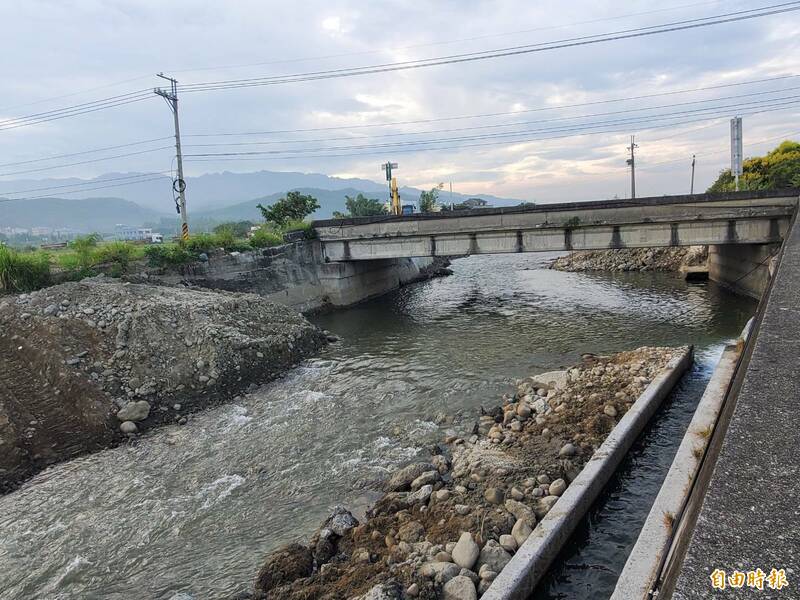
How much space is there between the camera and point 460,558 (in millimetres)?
5488

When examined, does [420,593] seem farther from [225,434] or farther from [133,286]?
[133,286]

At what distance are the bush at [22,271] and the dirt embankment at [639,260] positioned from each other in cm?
2726

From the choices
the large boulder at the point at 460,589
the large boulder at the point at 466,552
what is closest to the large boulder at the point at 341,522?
the large boulder at the point at 466,552

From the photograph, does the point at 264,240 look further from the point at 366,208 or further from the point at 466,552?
the point at 366,208

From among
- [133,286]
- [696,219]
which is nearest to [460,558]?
[133,286]

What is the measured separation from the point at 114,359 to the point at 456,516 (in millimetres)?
10619

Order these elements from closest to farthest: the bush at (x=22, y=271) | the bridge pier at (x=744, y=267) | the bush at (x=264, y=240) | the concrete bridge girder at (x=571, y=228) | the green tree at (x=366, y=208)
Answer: the bush at (x=22, y=271) → the concrete bridge girder at (x=571, y=228) → the bridge pier at (x=744, y=267) → the bush at (x=264, y=240) → the green tree at (x=366, y=208)

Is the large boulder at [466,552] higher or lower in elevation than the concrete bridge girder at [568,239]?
lower

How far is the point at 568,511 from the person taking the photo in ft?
19.6

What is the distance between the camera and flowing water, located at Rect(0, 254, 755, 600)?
21.2 feet

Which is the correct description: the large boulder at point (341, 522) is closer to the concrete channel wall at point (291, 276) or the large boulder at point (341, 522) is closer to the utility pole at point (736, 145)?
the concrete channel wall at point (291, 276)

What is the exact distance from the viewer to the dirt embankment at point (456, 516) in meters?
5.33

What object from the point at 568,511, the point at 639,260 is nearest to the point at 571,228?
the point at 639,260

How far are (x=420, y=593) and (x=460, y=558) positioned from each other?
704 mm
